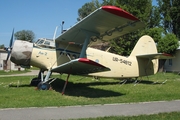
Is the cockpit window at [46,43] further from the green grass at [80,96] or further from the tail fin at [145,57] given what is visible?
the tail fin at [145,57]

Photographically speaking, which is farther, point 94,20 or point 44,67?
point 44,67

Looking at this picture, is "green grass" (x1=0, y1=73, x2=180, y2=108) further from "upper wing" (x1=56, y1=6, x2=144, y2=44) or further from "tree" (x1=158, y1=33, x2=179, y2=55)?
"tree" (x1=158, y1=33, x2=179, y2=55)

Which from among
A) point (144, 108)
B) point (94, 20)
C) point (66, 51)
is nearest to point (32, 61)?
point (66, 51)

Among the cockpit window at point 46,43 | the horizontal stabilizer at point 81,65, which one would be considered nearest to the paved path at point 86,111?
the horizontal stabilizer at point 81,65

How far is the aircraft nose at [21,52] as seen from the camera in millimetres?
11305

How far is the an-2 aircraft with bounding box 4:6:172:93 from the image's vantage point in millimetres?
9031

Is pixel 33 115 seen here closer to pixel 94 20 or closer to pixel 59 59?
pixel 94 20

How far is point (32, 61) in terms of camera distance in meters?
11.8

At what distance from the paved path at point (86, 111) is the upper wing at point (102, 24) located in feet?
10.7

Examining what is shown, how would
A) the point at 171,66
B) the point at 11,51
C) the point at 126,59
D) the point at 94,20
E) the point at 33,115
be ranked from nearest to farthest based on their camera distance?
the point at 33,115, the point at 94,20, the point at 11,51, the point at 126,59, the point at 171,66

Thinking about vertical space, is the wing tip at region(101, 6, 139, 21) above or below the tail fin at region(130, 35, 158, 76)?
above

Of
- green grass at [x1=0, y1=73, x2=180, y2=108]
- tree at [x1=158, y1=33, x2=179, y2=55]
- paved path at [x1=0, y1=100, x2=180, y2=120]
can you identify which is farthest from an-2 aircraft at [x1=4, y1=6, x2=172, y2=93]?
tree at [x1=158, y1=33, x2=179, y2=55]

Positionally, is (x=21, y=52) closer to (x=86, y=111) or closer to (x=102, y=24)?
(x=102, y=24)

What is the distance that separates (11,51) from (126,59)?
22.5ft
